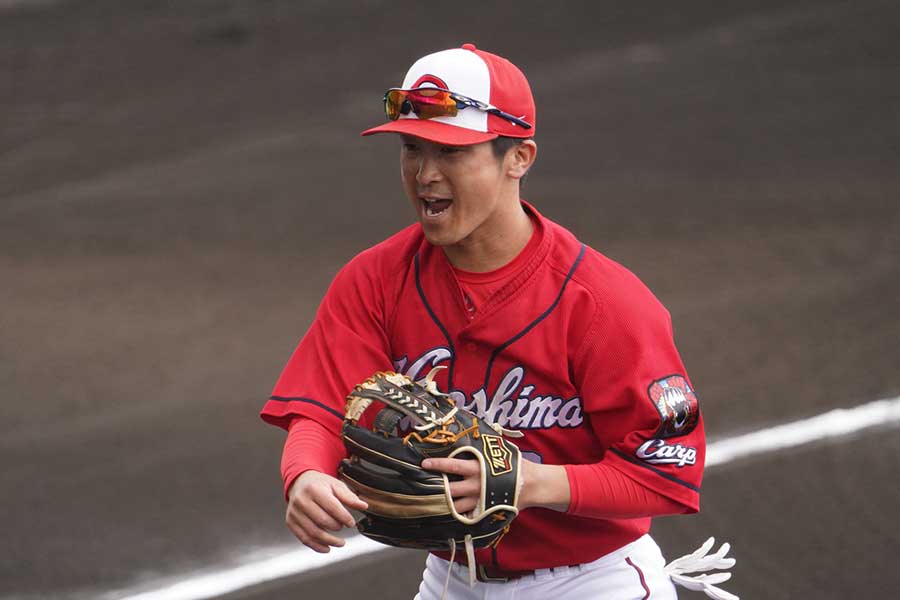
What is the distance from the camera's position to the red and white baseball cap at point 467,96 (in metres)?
3.36

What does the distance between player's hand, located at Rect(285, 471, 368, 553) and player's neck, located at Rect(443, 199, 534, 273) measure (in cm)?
73

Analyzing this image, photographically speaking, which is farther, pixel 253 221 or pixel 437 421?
pixel 253 221

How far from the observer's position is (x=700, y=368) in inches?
298

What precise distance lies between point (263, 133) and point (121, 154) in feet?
3.89

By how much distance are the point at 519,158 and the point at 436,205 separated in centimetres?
28

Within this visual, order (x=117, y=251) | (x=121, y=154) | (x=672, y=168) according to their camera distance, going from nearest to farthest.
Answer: (x=117, y=251) → (x=672, y=168) → (x=121, y=154)

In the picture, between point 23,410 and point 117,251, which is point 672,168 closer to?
point 117,251

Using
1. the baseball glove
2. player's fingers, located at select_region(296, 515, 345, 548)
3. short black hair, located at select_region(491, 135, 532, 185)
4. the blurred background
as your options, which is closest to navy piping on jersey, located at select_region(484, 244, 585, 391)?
the baseball glove

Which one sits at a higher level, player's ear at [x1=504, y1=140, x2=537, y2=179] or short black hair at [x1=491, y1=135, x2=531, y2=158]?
short black hair at [x1=491, y1=135, x2=531, y2=158]

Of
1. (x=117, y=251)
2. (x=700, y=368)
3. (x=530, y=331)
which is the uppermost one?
(x=530, y=331)

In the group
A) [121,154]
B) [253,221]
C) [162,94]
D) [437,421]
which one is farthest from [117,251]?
[437,421]

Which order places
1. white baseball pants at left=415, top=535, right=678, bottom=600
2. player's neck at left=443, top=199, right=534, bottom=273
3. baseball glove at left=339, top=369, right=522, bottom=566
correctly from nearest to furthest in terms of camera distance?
baseball glove at left=339, top=369, right=522, bottom=566 < player's neck at left=443, top=199, right=534, bottom=273 < white baseball pants at left=415, top=535, right=678, bottom=600

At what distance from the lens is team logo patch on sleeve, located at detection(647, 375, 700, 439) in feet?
10.9

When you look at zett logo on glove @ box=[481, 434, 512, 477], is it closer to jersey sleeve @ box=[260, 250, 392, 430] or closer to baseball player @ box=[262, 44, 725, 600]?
baseball player @ box=[262, 44, 725, 600]
